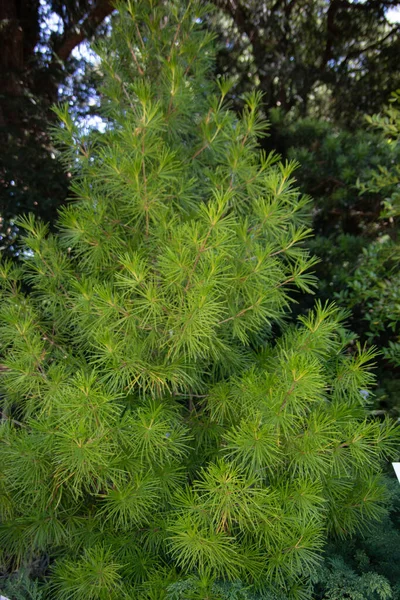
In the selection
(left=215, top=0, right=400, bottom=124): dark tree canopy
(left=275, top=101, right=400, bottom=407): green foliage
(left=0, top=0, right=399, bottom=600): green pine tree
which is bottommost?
(left=0, top=0, right=399, bottom=600): green pine tree

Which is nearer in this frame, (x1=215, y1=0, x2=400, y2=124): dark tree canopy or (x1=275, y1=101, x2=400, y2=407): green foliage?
(x1=275, y1=101, x2=400, y2=407): green foliage

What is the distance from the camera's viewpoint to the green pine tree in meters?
1.41

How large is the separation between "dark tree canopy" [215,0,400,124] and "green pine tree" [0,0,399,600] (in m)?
1.96

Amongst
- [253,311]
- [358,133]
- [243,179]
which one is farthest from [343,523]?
[358,133]

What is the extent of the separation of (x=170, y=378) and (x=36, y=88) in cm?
269

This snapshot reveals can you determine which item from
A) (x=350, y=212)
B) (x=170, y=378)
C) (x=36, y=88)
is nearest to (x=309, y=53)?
(x=350, y=212)

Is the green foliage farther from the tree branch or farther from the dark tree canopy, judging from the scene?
the tree branch

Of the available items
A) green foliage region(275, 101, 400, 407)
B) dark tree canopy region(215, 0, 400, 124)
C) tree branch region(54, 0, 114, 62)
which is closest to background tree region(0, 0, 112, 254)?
tree branch region(54, 0, 114, 62)

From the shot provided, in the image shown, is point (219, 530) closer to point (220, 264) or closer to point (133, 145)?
point (220, 264)

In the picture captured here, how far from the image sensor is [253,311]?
1.60 m

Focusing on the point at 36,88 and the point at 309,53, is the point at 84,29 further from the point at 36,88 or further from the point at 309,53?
the point at 309,53

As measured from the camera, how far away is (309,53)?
12.3 ft

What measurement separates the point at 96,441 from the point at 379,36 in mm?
3502

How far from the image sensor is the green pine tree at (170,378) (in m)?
1.41
